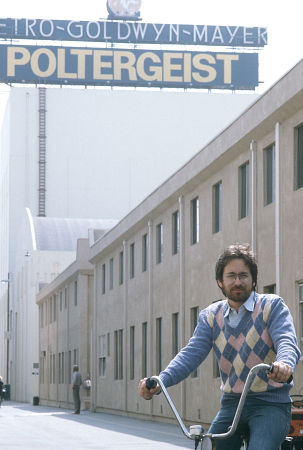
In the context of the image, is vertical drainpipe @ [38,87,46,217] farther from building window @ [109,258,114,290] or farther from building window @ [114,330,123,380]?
building window @ [114,330,123,380]

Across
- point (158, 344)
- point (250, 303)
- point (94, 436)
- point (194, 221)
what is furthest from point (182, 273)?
point (250, 303)

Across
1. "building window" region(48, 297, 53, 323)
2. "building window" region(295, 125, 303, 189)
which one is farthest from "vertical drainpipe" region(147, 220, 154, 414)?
"building window" region(48, 297, 53, 323)

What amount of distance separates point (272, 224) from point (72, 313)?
113ft

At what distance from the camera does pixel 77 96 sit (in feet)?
278

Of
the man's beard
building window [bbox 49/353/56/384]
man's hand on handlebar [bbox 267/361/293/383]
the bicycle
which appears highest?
the man's beard

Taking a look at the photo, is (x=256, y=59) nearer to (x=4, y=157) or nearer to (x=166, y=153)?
(x=166, y=153)

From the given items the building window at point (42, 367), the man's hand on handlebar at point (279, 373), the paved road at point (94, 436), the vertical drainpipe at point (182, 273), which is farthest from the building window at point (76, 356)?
the man's hand on handlebar at point (279, 373)

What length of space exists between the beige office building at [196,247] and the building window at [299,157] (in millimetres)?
17

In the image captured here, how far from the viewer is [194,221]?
2947 cm

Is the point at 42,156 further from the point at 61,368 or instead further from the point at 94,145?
the point at 61,368

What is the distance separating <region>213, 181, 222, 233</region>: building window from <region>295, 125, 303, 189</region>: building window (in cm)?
583

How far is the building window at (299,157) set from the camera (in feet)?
68.6

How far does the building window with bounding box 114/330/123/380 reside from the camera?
40347 mm

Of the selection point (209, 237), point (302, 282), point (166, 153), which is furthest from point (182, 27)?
point (302, 282)
